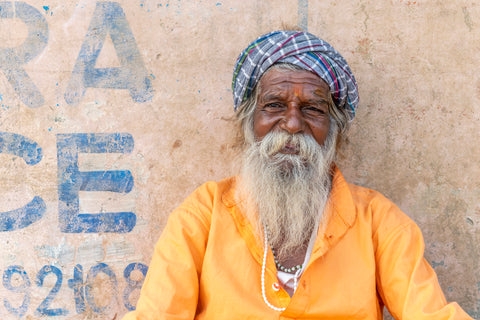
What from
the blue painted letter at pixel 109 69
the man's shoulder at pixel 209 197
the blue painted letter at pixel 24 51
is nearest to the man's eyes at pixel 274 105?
the man's shoulder at pixel 209 197

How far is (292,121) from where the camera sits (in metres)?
1.85

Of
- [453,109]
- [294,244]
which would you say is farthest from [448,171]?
[294,244]

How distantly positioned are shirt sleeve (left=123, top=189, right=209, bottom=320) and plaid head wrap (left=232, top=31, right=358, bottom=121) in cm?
64

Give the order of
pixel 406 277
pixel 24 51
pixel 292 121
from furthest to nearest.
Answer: pixel 24 51 < pixel 292 121 < pixel 406 277

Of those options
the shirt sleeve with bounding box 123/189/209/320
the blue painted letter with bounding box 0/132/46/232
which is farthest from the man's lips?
the blue painted letter with bounding box 0/132/46/232

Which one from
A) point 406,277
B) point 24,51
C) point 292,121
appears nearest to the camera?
point 406,277

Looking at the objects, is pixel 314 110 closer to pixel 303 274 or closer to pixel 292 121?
pixel 292 121

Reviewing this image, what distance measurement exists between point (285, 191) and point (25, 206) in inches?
57.4

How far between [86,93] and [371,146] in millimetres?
1650

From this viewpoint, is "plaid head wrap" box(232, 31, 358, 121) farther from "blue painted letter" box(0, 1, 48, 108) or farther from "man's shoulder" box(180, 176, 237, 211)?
"blue painted letter" box(0, 1, 48, 108)

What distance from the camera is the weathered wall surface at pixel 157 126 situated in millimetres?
2326

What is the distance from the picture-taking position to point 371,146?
2.45m

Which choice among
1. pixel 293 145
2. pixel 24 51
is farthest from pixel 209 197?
pixel 24 51

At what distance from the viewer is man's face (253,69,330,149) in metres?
1.88
